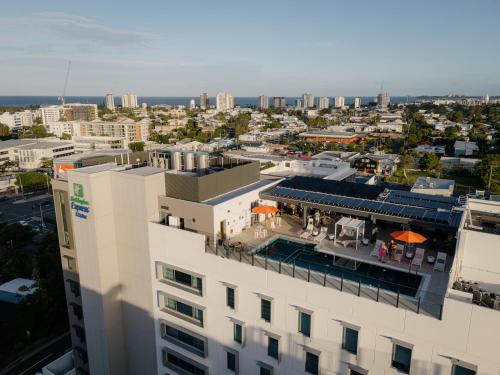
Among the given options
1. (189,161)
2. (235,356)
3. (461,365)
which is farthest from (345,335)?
(189,161)

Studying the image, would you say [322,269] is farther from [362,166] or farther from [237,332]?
[362,166]

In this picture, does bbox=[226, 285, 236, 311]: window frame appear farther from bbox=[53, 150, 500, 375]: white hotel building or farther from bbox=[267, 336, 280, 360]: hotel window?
bbox=[267, 336, 280, 360]: hotel window

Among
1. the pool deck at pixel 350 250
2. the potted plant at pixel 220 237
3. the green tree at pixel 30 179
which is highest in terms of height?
the potted plant at pixel 220 237

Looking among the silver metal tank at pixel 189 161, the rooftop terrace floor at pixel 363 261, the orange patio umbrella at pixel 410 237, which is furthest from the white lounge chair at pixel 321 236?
the silver metal tank at pixel 189 161

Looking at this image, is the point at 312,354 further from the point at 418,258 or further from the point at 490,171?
the point at 490,171

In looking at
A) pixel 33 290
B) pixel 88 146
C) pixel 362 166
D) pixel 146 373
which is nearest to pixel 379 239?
pixel 146 373

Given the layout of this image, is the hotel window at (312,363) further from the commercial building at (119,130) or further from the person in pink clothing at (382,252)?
the commercial building at (119,130)

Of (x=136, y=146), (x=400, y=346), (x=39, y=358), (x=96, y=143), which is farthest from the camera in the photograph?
(x=136, y=146)
